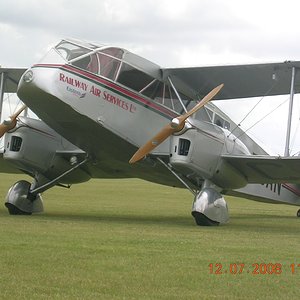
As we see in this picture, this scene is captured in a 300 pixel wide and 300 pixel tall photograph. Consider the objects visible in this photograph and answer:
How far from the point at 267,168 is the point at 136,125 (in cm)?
420

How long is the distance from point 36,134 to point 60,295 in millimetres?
13746

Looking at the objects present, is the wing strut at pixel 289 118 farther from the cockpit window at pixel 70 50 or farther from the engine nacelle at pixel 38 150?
the engine nacelle at pixel 38 150

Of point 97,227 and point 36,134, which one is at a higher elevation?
point 36,134

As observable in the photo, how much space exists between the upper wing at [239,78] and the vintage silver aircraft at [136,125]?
1.2 inches

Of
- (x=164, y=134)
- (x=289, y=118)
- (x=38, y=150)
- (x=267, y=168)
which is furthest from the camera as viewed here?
(x=38, y=150)

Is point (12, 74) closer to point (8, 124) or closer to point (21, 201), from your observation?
point (8, 124)

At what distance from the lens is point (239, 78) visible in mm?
19922

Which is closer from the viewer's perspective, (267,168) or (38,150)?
(267,168)

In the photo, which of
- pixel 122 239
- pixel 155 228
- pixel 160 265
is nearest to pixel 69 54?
pixel 155 228

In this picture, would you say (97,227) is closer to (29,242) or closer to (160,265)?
(29,242)

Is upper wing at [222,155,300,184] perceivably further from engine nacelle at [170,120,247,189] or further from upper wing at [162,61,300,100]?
upper wing at [162,61,300,100]

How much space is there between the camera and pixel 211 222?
1819 centimetres
